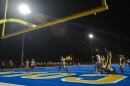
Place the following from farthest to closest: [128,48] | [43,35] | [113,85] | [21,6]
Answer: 1. [128,48]
2. [43,35]
3. [21,6]
4. [113,85]

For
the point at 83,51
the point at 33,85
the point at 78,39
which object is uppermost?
the point at 78,39

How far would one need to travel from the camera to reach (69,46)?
229ft

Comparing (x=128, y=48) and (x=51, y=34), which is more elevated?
(x=51, y=34)

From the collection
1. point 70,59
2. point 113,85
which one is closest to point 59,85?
point 113,85

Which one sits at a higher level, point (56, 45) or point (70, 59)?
point (56, 45)

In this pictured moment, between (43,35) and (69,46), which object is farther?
(69,46)

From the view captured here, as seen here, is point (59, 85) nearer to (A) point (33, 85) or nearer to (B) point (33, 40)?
(A) point (33, 85)

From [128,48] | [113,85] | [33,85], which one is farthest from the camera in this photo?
[128,48]

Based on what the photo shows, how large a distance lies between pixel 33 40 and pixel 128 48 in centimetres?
3751

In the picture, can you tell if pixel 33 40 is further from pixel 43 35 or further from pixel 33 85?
pixel 33 85

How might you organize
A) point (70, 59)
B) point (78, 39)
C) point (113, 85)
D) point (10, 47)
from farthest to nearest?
point (78, 39) < point (70, 59) < point (10, 47) < point (113, 85)

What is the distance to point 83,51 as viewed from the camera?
7069 cm

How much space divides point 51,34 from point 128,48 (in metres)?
31.1

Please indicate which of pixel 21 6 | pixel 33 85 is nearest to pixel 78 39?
pixel 21 6
